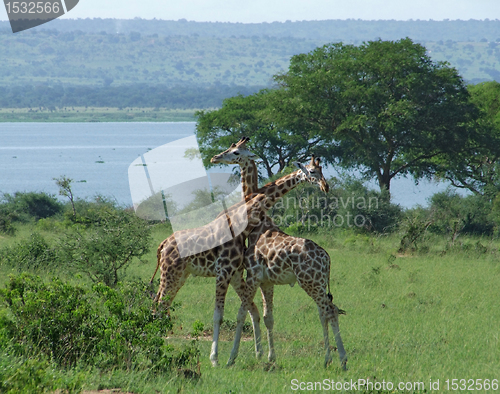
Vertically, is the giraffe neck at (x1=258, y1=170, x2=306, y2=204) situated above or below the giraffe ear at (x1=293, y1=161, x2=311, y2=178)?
below

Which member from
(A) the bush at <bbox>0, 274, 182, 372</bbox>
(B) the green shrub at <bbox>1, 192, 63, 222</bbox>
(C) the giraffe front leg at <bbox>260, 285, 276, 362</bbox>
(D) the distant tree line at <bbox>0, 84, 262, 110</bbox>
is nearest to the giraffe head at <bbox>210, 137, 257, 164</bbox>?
(C) the giraffe front leg at <bbox>260, 285, 276, 362</bbox>

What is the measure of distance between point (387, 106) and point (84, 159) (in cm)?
6525

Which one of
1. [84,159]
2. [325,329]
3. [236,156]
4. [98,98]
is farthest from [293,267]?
[98,98]

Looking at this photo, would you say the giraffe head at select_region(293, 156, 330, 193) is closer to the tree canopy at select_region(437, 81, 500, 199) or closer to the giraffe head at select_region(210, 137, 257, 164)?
the giraffe head at select_region(210, 137, 257, 164)

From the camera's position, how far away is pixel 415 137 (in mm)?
27922

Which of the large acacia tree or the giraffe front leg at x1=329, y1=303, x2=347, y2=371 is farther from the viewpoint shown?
the large acacia tree

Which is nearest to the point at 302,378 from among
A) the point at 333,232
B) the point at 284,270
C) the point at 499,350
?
the point at 284,270

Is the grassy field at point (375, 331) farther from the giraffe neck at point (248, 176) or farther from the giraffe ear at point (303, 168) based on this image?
the giraffe ear at point (303, 168)

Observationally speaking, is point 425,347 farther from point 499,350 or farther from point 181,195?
point 181,195

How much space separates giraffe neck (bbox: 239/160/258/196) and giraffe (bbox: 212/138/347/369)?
0.53 meters

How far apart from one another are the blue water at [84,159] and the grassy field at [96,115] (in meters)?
3.40

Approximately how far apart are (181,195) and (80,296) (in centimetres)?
917

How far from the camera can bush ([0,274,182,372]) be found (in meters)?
6.61

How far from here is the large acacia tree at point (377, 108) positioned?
28047 millimetres
